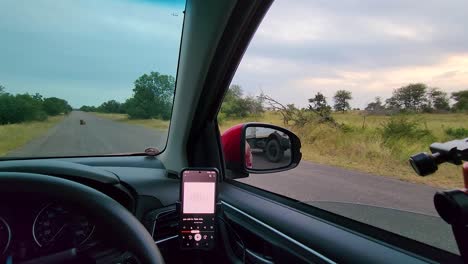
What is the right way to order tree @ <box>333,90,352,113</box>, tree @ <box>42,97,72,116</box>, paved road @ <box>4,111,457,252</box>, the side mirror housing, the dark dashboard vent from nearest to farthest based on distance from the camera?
paved road @ <box>4,111,457,252</box> → tree @ <box>333,90,352,113</box> → the side mirror housing → the dark dashboard vent → tree @ <box>42,97,72,116</box>

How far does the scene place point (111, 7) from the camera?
281cm

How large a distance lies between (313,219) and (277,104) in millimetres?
Answer: 972

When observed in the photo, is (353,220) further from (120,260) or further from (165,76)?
(165,76)

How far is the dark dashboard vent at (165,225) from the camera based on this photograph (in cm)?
258

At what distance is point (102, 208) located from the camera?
4.42 ft

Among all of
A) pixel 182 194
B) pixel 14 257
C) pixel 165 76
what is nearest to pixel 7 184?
pixel 14 257

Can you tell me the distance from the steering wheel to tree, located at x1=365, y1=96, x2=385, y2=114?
1193 mm

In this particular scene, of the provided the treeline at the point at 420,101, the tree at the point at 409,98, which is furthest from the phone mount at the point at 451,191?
the tree at the point at 409,98

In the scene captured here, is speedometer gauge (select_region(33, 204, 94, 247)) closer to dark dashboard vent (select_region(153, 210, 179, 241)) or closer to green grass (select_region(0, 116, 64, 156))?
dark dashboard vent (select_region(153, 210, 179, 241))

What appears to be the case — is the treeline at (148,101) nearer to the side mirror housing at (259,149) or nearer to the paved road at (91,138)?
the paved road at (91,138)

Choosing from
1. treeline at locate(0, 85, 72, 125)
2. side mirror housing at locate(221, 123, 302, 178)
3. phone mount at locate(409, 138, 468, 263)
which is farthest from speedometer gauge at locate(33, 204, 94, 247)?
phone mount at locate(409, 138, 468, 263)

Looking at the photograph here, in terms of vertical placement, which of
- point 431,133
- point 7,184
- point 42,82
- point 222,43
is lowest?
point 7,184

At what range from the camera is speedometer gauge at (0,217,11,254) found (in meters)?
1.43

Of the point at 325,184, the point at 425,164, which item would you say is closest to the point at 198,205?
the point at 325,184
